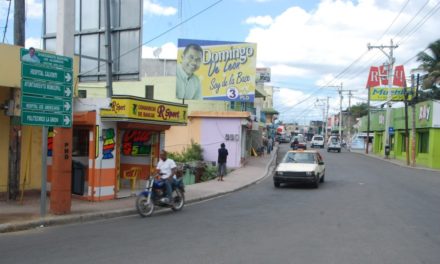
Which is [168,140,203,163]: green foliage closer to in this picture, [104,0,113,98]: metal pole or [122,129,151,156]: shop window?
[122,129,151,156]: shop window

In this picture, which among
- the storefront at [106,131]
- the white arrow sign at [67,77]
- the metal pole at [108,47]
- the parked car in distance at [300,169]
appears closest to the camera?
the white arrow sign at [67,77]

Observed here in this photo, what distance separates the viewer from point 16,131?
14.0m

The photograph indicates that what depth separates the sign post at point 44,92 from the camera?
447 inches

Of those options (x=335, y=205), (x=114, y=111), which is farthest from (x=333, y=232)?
(x=114, y=111)

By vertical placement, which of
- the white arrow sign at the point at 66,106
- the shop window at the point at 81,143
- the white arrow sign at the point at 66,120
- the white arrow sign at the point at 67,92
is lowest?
the shop window at the point at 81,143

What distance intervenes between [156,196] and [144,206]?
21.8 inches

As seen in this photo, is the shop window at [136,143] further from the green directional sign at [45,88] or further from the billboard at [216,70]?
the billboard at [216,70]

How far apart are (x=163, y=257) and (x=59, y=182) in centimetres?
527

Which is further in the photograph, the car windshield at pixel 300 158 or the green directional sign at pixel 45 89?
the car windshield at pixel 300 158

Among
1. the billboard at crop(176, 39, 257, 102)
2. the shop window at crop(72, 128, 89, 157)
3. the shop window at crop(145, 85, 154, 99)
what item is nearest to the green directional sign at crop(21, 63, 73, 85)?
the shop window at crop(72, 128, 89, 157)

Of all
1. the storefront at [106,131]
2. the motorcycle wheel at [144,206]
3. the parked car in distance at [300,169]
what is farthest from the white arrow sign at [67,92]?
the parked car in distance at [300,169]

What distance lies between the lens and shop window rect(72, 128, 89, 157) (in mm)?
16750

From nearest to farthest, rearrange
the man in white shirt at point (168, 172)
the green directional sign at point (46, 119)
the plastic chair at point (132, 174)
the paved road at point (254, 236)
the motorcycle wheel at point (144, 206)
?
the paved road at point (254, 236)
the green directional sign at point (46, 119)
the motorcycle wheel at point (144, 206)
the man in white shirt at point (168, 172)
the plastic chair at point (132, 174)

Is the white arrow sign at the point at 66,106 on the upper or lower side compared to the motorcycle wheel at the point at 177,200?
upper
